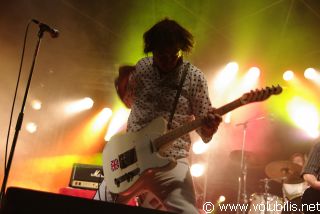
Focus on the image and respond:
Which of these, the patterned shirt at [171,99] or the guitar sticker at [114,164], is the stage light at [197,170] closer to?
the patterned shirt at [171,99]

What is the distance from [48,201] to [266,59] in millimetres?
6793

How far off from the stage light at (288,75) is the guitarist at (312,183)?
4.13 meters

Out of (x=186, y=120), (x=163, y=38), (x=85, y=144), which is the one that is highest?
(x=85, y=144)

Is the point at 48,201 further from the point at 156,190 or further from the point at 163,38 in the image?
the point at 163,38

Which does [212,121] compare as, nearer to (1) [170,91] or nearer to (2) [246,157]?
(1) [170,91]

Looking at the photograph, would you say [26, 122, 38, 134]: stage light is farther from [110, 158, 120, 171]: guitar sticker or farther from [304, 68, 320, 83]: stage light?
[304, 68, 320, 83]: stage light

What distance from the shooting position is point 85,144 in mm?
8898

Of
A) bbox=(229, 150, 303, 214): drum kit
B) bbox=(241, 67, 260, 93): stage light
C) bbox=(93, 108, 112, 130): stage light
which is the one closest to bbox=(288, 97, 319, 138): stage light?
bbox=(241, 67, 260, 93): stage light

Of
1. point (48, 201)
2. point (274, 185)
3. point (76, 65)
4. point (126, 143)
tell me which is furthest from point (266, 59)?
point (48, 201)

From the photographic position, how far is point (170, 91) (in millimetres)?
2652

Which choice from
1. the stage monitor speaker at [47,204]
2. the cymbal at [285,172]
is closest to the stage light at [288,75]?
the cymbal at [285,172]

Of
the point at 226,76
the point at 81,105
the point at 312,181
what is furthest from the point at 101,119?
the point at 312,181

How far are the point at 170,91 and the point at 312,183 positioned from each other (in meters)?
2.17

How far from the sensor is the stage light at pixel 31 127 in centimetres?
830
